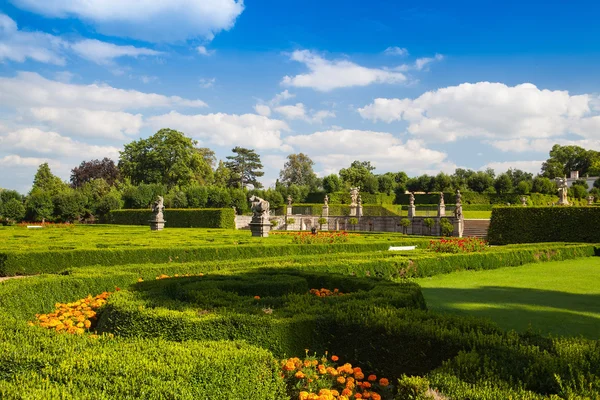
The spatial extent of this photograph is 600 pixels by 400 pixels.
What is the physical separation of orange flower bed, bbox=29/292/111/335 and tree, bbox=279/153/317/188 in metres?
81.0

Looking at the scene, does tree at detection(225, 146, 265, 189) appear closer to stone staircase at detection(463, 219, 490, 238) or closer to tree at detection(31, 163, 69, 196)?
tree at detection(31, 163, 69, 196)

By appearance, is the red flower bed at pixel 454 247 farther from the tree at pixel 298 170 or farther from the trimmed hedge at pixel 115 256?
the tree at pixel 298 170

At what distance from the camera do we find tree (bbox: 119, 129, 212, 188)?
198 ft

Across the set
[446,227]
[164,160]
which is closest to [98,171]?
[164,160]

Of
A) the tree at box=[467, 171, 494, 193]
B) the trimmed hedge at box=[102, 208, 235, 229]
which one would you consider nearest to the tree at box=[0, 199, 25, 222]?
the trimmed hedge at box=[102, 208, 235, 229]

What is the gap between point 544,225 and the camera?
2158cm

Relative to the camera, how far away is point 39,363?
3.32m

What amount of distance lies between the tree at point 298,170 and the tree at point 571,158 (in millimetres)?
42195

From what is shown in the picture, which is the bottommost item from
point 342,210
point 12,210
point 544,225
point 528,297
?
point 528,297

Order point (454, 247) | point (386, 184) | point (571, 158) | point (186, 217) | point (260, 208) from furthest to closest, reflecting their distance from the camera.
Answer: point (571, 158) < point (386, 184) < point (186, 217) < point (260, 208) < point (454, 247)

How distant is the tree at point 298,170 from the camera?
87.8 m

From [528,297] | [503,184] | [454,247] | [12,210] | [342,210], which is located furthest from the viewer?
[503,184]

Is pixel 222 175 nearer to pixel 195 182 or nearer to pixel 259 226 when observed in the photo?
pixel 195 182

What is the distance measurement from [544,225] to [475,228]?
11.4 meters
